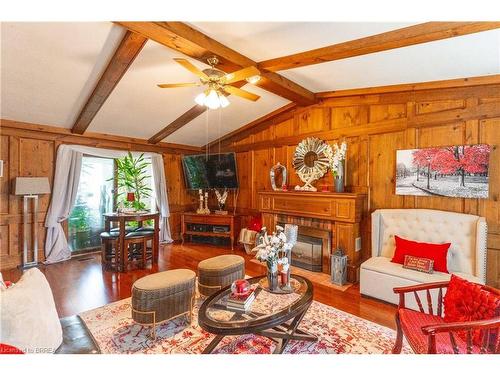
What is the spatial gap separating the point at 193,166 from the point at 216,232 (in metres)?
1.74

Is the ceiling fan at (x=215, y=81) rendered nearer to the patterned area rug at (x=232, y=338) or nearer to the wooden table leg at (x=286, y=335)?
the wooden table leg at (x=286, y=335)

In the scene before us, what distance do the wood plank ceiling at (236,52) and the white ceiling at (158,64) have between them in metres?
0.09

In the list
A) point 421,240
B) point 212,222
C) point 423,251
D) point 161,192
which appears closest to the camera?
point 423,251

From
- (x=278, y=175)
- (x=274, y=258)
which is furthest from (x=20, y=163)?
(x=274, y=258)

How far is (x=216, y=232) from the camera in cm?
589

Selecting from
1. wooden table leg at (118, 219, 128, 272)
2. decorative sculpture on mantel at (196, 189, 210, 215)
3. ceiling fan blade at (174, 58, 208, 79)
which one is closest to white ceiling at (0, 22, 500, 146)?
ceiling fan blade at (174, 58, 208, 79)

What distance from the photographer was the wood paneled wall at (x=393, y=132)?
307cm

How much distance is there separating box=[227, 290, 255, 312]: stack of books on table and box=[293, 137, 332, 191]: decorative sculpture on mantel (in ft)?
9.16

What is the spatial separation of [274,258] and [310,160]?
2.75 metres

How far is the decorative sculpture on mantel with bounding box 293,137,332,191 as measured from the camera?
446cm

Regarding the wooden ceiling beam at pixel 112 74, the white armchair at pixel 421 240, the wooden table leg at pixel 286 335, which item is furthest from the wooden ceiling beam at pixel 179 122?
the wooden table leg at pixel 286 335

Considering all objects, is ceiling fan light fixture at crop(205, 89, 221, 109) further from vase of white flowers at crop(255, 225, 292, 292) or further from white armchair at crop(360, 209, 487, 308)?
white armchair at crop(360, 209, 487, 308)

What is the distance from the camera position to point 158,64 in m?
3.25

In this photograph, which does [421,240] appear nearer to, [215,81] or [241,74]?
[241,74]
